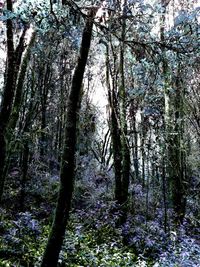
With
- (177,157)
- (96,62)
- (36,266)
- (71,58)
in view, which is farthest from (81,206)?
(96,62)

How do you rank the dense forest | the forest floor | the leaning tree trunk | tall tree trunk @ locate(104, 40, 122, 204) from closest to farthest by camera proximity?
the dense forest
the leaning tree trunk
the forest floor
tall tree trunk @ locate(104, 40, 122, 204)

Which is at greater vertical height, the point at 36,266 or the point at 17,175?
the point at 17,175

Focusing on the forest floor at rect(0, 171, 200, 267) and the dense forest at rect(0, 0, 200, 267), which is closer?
the dense forest at rect(0, 0, 200, 267)

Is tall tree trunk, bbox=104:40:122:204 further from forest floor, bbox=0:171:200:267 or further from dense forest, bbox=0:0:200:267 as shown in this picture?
forest floor, bbox=0:171:200:267

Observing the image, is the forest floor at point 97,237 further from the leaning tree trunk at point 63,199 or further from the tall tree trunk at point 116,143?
the leaning tree trunk at point 63,199

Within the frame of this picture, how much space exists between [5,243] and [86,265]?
72.8 inches

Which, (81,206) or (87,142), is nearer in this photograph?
(81,206)

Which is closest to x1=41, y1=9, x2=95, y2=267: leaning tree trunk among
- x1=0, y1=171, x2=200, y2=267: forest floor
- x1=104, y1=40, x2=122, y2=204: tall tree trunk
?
x1=0, y1=171, x2=200, y2=267: forest floor

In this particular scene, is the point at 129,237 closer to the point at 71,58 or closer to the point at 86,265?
the point at 86,265

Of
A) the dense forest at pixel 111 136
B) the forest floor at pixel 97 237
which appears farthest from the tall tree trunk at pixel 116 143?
the forest floor at pixel 97 237

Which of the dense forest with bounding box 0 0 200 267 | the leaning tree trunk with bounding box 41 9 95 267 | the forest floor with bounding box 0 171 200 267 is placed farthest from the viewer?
the forest floor with bounding box 0 171 200 267

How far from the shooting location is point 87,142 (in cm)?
2619

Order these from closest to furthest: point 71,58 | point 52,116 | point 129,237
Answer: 1. point 129,237
2. point 71,58
3. point 52,116

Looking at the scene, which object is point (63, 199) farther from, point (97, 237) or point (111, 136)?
point (111, 136)
